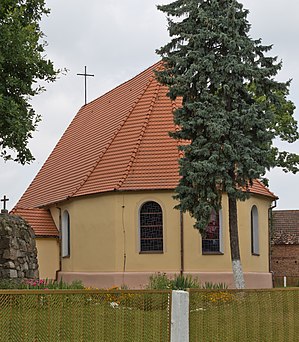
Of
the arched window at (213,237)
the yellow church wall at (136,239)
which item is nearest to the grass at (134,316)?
the yellow church wall at (136,239)

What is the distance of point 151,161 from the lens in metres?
28.6

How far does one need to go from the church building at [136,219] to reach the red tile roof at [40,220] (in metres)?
0.05

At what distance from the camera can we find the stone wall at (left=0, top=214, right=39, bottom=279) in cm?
1936

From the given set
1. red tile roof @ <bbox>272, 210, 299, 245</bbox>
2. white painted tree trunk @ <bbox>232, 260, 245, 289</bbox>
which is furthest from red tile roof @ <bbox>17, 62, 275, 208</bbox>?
red tile roof @ <bbox>272, 210, 299, 245</bbox>

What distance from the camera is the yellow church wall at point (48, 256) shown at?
3127cm

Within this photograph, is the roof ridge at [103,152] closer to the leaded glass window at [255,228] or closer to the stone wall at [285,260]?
the leaded glass window at [255,228]

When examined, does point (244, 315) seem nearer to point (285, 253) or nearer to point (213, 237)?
point (213, 237)

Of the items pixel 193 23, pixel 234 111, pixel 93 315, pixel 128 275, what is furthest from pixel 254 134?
pixel 93 315

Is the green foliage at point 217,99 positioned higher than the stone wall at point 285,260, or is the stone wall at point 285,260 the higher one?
the green foliage at point 217,99

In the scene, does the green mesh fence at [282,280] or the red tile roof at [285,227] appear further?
the red tile roof at [285,227]

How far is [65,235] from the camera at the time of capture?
104 feet

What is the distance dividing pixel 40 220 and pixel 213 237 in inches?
357

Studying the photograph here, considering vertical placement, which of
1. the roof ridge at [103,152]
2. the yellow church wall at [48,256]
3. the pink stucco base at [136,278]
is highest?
the roof ridge at [103,152]

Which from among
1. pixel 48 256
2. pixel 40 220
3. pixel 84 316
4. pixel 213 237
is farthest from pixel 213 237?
pixel 84 316
